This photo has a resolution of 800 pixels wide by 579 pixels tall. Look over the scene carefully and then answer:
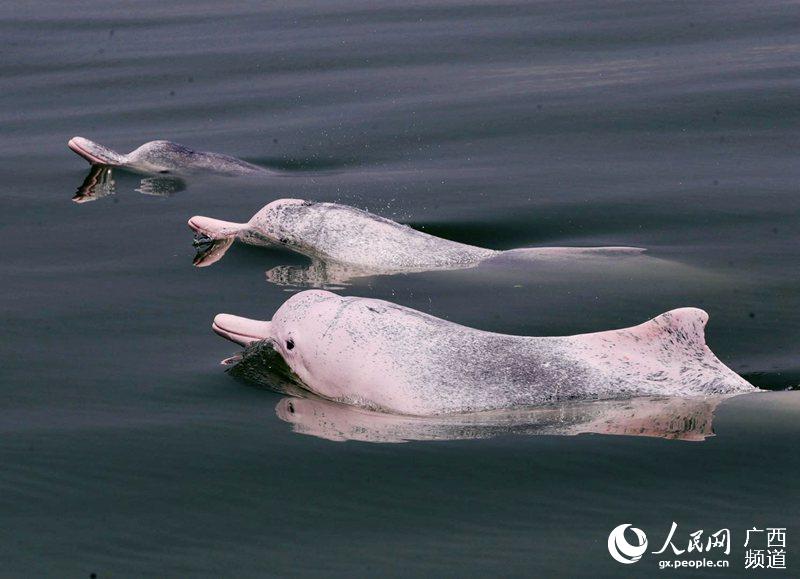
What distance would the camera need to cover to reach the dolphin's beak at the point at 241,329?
1027 cm

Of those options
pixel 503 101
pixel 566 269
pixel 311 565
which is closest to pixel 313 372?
pixel 311 565

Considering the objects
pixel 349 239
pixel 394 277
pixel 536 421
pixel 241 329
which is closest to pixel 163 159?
pixel 349 239

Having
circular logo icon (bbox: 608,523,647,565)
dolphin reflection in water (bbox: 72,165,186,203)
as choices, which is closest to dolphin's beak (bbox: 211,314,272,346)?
circular logo icon (bbox: 608,523,647,565)

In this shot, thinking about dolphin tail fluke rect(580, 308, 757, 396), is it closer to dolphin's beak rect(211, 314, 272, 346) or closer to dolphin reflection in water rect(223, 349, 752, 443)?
dolphin reflection in water rect(223, 349, 752, 443)

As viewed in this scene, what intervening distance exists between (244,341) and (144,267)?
A: 3.00 m

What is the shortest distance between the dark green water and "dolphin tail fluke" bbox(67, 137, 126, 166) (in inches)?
10.1

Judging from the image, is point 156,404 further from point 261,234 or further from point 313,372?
point 261,234

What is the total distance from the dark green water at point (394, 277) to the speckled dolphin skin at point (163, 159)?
26 centimetres

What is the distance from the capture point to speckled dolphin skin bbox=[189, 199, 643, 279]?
12930mm

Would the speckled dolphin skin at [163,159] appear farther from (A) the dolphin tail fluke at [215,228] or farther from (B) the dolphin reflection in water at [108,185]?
(A) the dolphin tail fluke at [215,228]

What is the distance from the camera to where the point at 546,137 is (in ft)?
56.4

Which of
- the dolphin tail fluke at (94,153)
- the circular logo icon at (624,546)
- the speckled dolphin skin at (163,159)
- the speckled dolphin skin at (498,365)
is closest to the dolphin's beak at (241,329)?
the speckled dolphin skin at (498,365)

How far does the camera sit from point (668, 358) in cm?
935

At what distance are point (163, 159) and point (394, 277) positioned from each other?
4.98 meters
